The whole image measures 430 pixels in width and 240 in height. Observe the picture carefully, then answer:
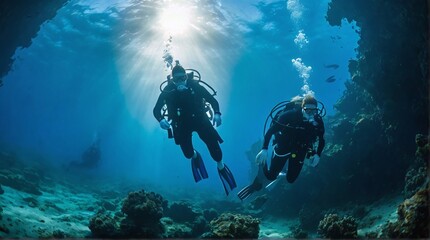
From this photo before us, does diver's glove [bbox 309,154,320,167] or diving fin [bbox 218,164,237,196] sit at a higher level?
diving fin [bbox 218,164,237,196]

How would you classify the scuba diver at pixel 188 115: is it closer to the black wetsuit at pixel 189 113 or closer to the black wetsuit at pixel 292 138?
the black wetsuit at pixel 189 113

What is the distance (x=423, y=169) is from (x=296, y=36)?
24475mm

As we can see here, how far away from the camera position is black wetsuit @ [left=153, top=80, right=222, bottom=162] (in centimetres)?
798

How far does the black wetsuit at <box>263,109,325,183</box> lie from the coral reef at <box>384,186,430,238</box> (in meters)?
2.48

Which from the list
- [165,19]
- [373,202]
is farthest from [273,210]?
[165,19]

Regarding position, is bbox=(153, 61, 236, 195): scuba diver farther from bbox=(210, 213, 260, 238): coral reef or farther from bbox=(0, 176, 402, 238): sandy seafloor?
bbox=(0, 176, 402, 238): sandy seafloor

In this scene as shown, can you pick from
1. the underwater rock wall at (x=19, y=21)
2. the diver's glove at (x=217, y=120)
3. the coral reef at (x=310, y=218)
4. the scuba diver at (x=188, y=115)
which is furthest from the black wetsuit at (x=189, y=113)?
the underwater rock wall at (x=19, y=21)

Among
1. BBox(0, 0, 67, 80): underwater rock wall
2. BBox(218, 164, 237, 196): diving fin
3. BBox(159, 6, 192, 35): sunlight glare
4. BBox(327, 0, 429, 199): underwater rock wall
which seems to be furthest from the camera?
BBox(159, 6, 192, 35): sunlight glare

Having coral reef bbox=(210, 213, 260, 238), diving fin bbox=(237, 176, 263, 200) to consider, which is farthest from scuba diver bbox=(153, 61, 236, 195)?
coral reef bbox=(210, 213, 260, 238)

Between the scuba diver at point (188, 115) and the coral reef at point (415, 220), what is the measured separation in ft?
13.2

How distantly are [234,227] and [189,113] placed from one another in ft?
10.5

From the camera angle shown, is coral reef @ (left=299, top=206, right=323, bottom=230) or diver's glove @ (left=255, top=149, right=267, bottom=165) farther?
coral reef @ (left=299, top=206, right=323, bottom=230)

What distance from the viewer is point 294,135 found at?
25.8ft

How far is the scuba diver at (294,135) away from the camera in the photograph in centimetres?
774
